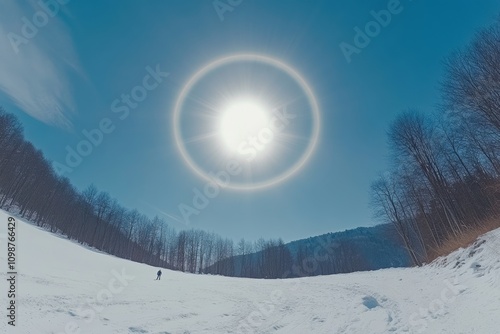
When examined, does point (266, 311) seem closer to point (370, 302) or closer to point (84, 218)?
point (370, 302)

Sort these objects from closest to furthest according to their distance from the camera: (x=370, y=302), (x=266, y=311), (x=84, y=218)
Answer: (x=266, y=311) < (x=370, y=302) < (x=84, y=218)

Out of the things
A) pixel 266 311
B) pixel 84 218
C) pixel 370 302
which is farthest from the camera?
pixel 84 218

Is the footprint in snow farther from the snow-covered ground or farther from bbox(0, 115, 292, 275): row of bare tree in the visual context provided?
bbox(0, 115, 292, 275): row of bare tree

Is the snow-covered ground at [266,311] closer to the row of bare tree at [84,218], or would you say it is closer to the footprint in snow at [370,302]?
the footprint in snow at [370,302]

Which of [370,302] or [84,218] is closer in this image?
[370,302]

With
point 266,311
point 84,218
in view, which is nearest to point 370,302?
point 266,311

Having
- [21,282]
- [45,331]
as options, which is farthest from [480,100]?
[21,282]

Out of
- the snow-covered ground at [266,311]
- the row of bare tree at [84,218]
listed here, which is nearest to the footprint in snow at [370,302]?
the snow-covered ground at [266,311]

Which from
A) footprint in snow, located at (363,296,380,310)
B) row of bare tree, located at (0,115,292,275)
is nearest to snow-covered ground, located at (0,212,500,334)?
footprint in snow, located at (363,296,380,310)

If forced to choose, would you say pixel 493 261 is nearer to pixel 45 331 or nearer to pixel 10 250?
pixel 45 331

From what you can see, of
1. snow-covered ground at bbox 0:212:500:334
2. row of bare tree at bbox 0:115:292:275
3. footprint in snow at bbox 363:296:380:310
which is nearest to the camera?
snow-covered ground at bbox 0:212:500:334

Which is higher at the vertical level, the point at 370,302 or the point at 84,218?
the point at 84,218
